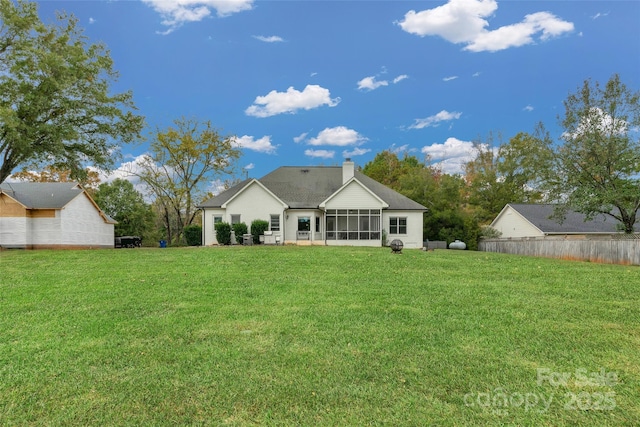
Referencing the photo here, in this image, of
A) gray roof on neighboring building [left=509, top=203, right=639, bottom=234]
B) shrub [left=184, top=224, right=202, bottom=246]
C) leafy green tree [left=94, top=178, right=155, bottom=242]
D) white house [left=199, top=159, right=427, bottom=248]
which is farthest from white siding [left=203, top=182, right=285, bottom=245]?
gray roof on neighboring building [left=509, top=203, right=639, bottom=234]

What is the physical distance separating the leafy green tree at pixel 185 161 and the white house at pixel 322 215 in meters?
9.23

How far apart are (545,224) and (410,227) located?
40.7ft

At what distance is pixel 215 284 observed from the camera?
815cm

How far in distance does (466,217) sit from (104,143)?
88.5ft

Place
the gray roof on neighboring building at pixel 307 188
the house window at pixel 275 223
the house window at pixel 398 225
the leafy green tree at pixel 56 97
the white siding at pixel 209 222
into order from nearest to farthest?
1. the leafy green tree at pixel 56 97
2. the house window at pixel 275 223
3. the white siding at pixel 209 222
4. the gray roof on neighboring building at pixel 307 188
5. the house window at pixel 398 225

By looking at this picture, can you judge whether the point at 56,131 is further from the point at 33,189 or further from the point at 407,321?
the point at 407,321

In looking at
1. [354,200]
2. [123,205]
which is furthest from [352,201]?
[123,205]

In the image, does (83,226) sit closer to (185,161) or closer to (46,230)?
(46,230)

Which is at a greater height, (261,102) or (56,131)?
(261,102)

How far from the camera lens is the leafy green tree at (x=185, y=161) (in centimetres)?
3198

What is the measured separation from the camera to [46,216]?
22297mm

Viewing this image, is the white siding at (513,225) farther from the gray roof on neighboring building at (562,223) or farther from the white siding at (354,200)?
the white siding at (354,200)

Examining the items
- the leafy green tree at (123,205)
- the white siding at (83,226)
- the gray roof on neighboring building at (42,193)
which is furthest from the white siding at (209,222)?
the leafy green tree at (123,205)

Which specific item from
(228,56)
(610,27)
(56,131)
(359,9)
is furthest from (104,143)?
(610,27)
